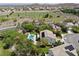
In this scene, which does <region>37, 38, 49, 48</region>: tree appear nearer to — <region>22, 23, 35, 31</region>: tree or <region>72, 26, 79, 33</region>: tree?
<region>22, 23, 35, 31</region>: tree

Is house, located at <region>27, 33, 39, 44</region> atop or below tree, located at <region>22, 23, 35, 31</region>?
below

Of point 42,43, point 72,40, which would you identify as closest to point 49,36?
point 42,43

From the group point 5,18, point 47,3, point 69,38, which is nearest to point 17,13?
point 5,18

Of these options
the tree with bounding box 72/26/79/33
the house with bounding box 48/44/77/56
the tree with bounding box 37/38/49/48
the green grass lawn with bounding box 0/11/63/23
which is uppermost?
the green grass lawn with bounding box 0/11/63/23

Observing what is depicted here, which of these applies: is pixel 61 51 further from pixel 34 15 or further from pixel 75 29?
pixel 34 15

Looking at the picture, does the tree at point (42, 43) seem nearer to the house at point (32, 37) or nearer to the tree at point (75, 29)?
the house at point (32, 37)

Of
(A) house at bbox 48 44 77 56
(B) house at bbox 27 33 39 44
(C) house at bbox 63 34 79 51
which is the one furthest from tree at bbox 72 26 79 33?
(B) house at bbox 27 33 39 44

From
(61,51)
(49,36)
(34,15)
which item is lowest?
(61,51)

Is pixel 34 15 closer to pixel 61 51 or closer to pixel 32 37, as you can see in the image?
pixel 32 37

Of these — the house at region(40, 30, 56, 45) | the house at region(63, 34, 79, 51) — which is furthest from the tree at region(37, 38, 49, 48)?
the house at region(63, 34, 79, 51)

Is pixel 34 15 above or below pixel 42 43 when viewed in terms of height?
above

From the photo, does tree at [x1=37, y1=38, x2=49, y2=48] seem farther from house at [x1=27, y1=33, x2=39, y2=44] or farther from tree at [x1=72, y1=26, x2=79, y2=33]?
tree at [x1=72, y1=26, x2=79, y2=33]
